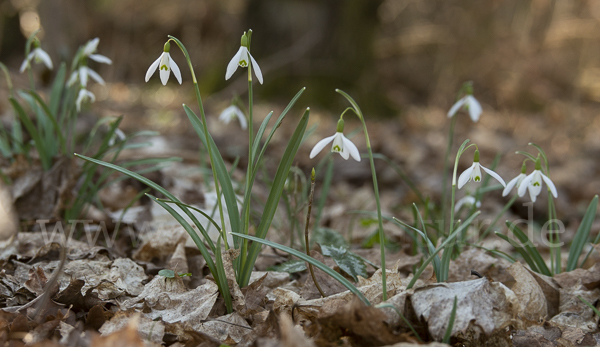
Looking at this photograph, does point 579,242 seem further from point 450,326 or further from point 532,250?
point 450,326

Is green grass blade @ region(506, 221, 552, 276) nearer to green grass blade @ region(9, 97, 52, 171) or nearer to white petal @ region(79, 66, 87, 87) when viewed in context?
white petal @ region(79, 66, 87, 87)

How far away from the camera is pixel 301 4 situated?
5898mm

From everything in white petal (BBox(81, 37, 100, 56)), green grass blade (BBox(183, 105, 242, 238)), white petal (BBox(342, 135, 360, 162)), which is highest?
white petal (BBox(81, 37, 100, 56))

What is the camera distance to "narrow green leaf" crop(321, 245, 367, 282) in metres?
1.55

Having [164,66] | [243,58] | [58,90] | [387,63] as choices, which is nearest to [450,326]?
[243,58]

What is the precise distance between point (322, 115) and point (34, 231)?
4.24 meters

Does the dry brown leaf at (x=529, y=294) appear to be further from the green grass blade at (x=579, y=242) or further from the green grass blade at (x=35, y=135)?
the green grass blade at (x=35, y=135)

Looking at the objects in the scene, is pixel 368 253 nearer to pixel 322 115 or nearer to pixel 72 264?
pixel 72 264

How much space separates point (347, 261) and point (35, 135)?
1420mm

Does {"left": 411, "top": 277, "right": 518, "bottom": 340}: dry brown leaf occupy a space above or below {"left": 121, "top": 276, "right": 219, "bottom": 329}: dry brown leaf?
above

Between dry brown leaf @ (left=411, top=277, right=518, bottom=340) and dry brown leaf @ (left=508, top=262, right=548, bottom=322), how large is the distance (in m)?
0.23

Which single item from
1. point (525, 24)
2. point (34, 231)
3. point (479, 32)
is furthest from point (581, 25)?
point (34, 231)

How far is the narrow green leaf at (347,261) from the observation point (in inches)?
61.1

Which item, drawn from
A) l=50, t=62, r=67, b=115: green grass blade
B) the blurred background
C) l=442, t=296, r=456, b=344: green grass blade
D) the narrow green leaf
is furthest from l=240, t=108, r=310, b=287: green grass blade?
the blurred background
